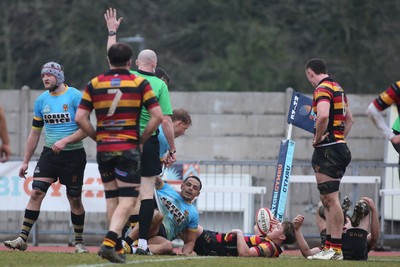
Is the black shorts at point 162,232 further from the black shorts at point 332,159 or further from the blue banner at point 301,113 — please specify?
the blue banner at point 301,113

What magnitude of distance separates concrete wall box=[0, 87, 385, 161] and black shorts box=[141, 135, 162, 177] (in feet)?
30.7

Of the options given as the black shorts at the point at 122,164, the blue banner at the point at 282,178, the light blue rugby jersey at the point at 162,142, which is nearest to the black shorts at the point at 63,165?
the light blue rugby jersey at the point at 162,142

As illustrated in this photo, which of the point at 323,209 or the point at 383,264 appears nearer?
the point at 383,264

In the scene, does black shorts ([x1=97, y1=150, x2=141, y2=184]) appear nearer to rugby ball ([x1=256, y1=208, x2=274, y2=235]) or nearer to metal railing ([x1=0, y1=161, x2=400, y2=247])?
rugby ball ([x1=256, y1=208, x2=274, y2=235])

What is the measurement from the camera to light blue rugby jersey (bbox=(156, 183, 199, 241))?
555 inches

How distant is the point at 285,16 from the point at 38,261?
33.8 metres

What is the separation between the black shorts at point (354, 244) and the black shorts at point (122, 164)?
312cm

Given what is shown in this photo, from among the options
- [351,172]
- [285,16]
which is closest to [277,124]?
[351,172]

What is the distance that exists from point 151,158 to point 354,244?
262 cm

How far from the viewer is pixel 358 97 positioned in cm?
2222

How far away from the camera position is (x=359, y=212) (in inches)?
545

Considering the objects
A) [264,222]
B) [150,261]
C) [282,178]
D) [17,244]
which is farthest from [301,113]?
[150,261]

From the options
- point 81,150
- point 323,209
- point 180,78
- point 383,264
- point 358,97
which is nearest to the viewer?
point 383,264

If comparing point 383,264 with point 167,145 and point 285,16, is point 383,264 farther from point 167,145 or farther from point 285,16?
point 285,16
